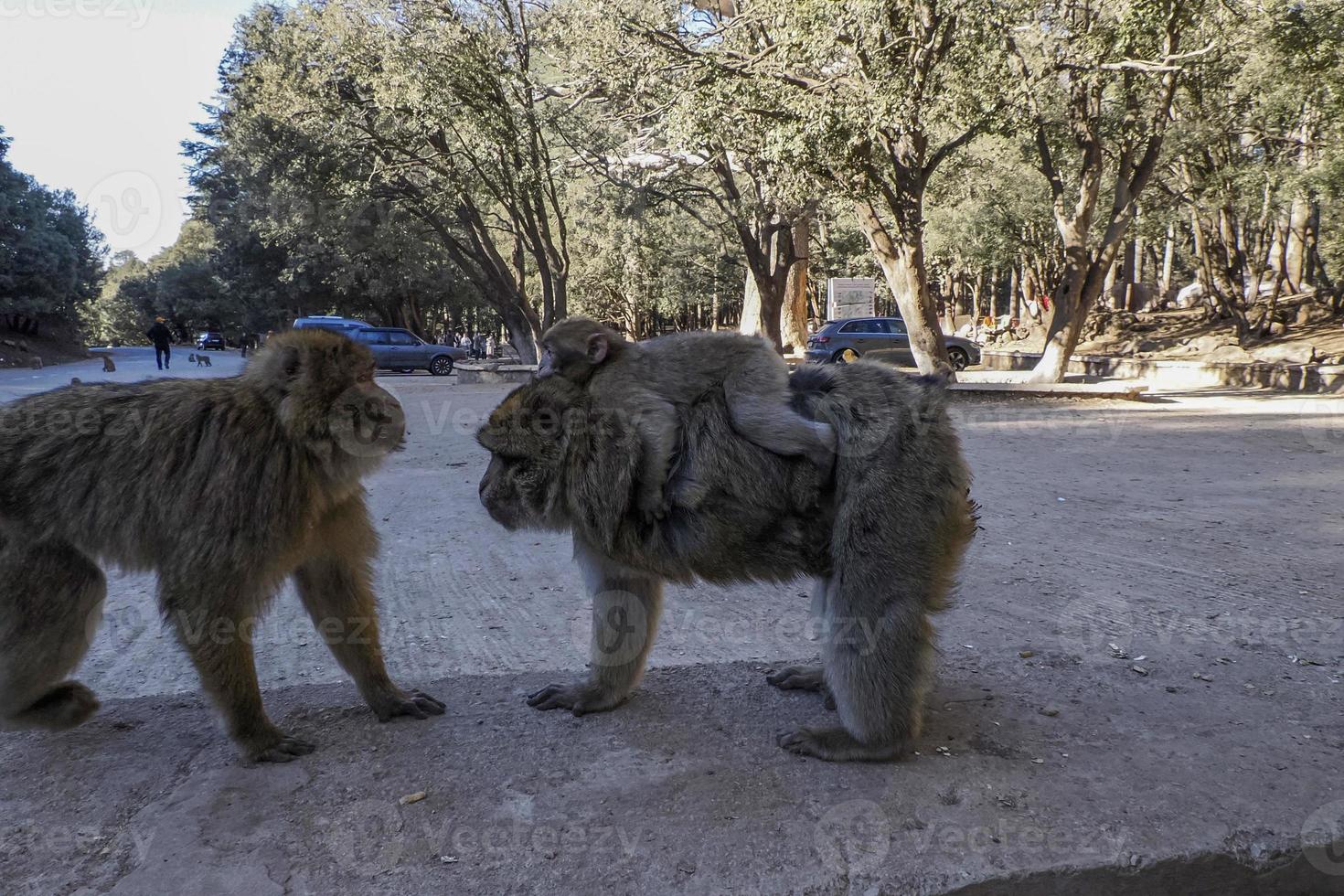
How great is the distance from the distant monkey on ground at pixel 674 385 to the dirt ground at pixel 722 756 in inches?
34.3

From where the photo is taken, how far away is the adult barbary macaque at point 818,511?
2.69 meters

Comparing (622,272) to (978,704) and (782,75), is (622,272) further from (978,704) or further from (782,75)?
(978,704)

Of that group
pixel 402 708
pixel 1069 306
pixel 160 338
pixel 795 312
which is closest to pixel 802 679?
pixel 402 708

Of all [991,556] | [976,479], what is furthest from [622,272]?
[991,556]

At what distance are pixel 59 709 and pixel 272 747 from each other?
74 centimetres

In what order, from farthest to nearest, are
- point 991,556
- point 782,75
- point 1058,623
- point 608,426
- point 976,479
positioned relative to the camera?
point 782,75 → point 976,479 → point 991,556 → point 1058,623 → point 608,426

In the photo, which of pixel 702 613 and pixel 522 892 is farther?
pixel 702 613

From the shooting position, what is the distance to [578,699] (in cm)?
322

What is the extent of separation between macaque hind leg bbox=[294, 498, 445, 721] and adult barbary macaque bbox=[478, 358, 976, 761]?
489 mm

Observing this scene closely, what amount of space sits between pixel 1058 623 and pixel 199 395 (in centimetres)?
359

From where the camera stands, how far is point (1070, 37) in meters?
14.2

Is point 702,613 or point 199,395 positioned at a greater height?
point 199,395

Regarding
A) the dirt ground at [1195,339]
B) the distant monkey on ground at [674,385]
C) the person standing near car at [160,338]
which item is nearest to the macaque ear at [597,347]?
the distant monkey on ground at [674,385]

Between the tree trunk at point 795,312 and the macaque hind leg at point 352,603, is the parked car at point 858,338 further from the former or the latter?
the macaque hind leg at point 352,603
